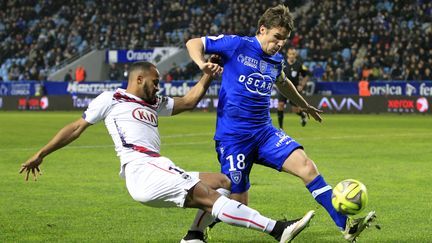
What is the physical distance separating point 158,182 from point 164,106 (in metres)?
0.98

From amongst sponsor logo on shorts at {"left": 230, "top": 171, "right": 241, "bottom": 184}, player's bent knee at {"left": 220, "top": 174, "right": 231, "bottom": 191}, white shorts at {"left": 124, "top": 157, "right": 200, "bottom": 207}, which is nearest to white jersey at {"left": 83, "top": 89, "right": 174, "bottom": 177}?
white shorts at {"left": 124, "top": 157, "right": 200, "bottom": 207}

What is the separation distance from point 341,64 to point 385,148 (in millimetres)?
18907

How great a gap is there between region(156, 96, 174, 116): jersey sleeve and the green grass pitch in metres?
1.39

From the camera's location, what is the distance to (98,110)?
6.73 meters

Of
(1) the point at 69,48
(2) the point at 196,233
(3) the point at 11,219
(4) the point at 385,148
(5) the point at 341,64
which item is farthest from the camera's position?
(1) the point at 69,48

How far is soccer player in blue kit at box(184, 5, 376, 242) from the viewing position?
25.2ft

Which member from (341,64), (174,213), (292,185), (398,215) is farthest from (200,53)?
(341,64)

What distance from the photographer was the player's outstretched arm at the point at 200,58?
6.95m

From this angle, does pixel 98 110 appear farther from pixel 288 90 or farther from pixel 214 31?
pixel 214 31

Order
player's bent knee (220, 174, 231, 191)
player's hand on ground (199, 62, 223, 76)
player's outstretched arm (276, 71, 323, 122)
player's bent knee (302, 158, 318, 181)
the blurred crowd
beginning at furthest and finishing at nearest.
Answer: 1. the blurred crowd
2. player's outstretched arm (276, 71, 323, 122)
3. player's bent knee (302, 158, 318, 181)
4. player's bent knee (220, 174, 231, 191)
5. player's hand on ground (199, 62, 223, 76)

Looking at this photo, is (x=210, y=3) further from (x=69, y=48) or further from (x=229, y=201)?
(x=229, y=201)

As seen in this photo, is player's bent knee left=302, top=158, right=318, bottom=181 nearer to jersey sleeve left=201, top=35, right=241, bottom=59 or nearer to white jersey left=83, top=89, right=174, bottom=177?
jersey sleeve left=201, top=35, right=241, bottom=59

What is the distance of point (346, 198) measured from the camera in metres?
7.44

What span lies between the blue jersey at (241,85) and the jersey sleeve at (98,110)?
139cm
